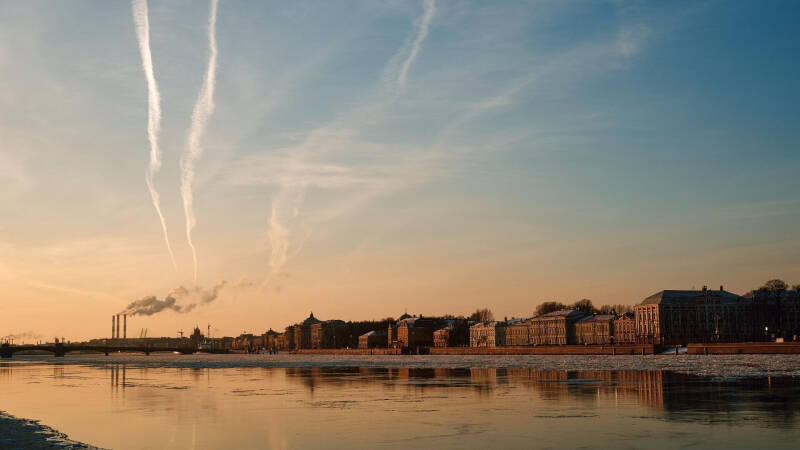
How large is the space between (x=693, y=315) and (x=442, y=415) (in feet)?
544

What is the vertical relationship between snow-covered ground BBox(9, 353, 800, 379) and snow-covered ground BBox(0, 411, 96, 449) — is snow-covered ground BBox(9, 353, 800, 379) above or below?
below

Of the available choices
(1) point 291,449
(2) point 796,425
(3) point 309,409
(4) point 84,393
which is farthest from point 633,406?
(4) point 84,393

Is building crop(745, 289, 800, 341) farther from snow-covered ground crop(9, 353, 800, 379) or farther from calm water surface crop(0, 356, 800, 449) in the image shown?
calm water surface crop(0, 356, 800, 449)

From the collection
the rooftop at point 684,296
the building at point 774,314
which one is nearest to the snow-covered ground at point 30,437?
the building at point 774,314

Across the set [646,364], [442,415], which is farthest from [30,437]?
[646,364]

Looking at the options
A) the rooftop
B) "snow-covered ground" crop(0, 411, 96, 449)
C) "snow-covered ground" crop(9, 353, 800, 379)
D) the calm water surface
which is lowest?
"snow-covered ground" crop(9, 353, 800, 379)

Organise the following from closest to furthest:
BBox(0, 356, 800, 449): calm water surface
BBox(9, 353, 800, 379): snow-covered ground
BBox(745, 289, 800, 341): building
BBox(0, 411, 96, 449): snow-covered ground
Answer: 1. BBox(0, 411, 96, 449): snow-covered ground
2. BBox(0, 356, 800, 449): calm water surface
3. BBox(9, 353, 800, 379): snow-covered ground
4. BBox(745, 289, 800, 341): building

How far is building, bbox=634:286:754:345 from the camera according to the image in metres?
181

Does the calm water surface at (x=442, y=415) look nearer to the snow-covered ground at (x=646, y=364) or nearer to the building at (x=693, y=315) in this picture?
the snow-covered ground at (x=646, y=364)

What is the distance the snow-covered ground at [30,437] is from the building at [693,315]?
539 feet

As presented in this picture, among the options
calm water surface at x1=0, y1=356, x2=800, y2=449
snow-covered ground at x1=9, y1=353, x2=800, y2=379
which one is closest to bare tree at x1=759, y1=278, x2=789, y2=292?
snow-covered ground at x1=9, y1=353, x2=800, y2=379

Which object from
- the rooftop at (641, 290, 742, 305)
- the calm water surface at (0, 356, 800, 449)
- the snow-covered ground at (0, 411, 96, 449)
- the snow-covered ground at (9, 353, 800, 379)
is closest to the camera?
the snow-covered ground at (0, 411, 96, 449)

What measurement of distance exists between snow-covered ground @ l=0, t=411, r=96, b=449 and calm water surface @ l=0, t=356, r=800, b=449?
821 millimetres

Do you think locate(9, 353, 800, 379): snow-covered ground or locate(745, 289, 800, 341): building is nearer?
locate(9, 353, 800, 379): snow-covered ground
